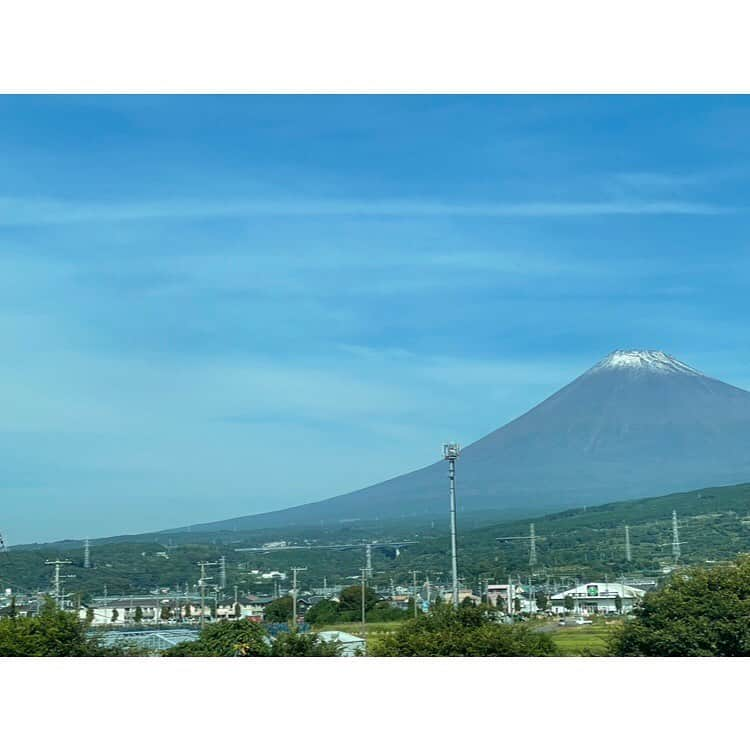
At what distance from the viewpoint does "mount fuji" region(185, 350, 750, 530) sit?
39.9m

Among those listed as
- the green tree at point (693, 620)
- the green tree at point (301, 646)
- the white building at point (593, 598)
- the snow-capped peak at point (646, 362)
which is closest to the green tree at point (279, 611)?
the white building at point (593, 598)

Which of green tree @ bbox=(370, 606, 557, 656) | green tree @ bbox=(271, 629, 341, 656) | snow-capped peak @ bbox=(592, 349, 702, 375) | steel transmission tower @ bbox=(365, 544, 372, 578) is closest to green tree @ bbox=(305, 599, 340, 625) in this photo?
green tree @ bbox=(271, 629, 341, 656)

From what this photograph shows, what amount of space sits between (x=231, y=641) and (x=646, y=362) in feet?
164

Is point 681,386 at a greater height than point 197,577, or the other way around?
point 681,386

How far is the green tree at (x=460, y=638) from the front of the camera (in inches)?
246

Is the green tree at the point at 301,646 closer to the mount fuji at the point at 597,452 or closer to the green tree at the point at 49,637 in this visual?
the green tree at the point at 49,637

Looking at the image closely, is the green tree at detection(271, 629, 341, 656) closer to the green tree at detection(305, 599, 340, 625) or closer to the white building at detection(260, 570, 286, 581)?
the green tree at detection(305, 599, 340, 625)

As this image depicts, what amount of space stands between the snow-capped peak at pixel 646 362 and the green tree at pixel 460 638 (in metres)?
48.3

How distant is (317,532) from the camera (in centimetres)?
3150
